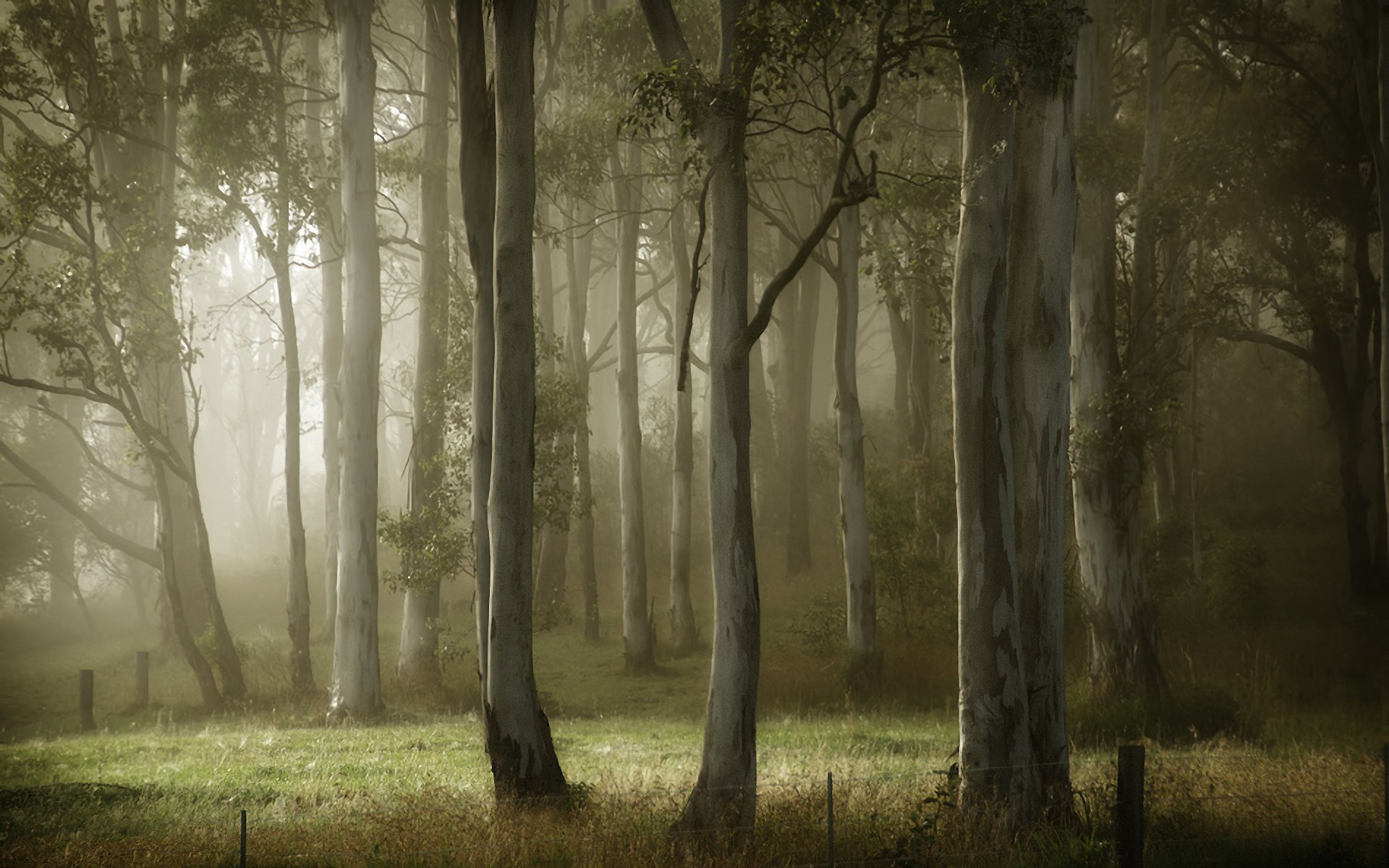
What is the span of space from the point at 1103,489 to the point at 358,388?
37.9ft

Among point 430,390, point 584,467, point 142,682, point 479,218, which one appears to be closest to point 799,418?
point 584,467

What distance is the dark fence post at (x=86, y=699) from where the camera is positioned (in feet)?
55.9

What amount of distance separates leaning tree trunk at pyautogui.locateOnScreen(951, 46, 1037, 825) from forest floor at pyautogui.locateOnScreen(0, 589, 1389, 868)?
1.75 ft

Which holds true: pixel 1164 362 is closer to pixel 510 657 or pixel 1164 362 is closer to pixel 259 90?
pixel 510 657

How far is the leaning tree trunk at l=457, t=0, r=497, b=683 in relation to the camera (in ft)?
30.1

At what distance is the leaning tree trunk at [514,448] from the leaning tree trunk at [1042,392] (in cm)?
410

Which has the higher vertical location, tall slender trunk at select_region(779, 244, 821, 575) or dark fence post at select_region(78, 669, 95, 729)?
tall slender trunk at select_region(779, 244, 821, 575)

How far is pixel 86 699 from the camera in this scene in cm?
1717

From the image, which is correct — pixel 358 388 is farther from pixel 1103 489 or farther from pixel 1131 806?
pixel 1131 806

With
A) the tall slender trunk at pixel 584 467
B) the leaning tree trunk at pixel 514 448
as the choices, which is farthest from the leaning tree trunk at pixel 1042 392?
the tall slender trunk at pixel 584 467

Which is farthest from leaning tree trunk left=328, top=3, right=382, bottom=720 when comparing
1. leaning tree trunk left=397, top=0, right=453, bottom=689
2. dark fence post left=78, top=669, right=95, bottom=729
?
dark fence post left=78, top=669, right=95, bottom=729

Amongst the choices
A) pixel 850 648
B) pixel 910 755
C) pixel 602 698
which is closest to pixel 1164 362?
pixel 850 648

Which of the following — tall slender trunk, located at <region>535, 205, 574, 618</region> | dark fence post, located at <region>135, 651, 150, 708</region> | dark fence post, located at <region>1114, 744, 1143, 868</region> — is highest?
tall slender trunk, located at <region>535, 205, 574, 618</region>

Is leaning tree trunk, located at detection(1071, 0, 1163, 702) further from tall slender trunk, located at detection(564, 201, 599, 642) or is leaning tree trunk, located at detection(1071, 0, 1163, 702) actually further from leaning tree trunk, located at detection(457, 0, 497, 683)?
tall slender trunk, located at detection(564, 201, 599, 642)
